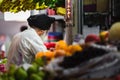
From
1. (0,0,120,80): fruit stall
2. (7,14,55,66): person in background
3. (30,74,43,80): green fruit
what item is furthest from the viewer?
(7,14,55,66): person in background

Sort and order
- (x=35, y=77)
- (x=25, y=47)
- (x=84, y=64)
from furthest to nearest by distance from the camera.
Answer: (x=25, y=47), (x=35, y=77), (x=84, y=64)

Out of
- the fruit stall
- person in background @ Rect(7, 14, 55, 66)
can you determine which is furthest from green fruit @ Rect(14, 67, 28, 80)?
person in background @ Rect(7, 14, 55, 66)

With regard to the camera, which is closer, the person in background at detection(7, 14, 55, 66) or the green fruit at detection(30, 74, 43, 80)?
the green fruit at detection(30, 74, 43, 80)

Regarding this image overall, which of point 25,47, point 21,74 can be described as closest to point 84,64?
point 21,74

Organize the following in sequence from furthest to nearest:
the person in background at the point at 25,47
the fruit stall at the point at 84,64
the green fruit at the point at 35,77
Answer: the person in background at the point at 25,47
the green fruit at the point at 35,77
the fruit stall at the point at 84,64

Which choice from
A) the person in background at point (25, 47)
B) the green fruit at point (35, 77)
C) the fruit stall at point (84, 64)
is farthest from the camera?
the person in background at point (25, 47)

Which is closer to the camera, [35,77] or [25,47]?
[35,77]

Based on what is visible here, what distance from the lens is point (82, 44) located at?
104 inches

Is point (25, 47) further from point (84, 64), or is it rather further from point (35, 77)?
point (84, 64)

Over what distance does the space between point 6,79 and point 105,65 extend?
0.80 meters

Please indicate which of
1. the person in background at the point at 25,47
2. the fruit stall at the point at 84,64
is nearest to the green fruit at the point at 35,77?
the fruit stall at the point at 84,64

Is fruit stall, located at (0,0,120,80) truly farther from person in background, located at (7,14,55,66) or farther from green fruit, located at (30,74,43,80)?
person in background, located at (7,14,55,66)

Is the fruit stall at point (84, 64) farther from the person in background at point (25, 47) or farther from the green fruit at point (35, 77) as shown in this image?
the person in background at point (25, 47)

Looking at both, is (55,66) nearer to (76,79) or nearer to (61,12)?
(76,79)
